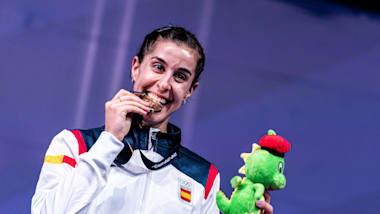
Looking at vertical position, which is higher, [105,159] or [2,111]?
[2,111]

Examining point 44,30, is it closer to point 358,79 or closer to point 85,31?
point 85,31

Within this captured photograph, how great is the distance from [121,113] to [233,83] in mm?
1505

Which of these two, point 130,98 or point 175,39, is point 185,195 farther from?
point 175,39

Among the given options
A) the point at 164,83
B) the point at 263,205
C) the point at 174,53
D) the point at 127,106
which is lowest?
the point at 263,205

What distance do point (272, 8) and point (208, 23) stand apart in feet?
1.59

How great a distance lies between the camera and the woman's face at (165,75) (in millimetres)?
1516

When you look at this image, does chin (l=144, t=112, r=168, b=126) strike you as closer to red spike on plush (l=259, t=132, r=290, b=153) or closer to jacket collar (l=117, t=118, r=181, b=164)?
A: jacket collar (l=117, t=118, r=181, b=164)

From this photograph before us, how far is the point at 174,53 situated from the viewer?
1.55 m

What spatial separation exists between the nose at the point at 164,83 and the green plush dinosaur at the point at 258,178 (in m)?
0.42

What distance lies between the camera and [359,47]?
306 cm

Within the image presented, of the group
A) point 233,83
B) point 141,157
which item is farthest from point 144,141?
point 233,83

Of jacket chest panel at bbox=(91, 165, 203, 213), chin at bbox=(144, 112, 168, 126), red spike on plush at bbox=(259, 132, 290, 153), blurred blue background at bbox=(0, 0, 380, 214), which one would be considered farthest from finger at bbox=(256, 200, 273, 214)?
blurred blue background at bbox=(0, 0, 380, 214)

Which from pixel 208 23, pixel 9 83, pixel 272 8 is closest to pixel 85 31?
pixel 9 83

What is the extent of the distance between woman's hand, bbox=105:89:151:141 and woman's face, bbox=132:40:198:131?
16 cm
